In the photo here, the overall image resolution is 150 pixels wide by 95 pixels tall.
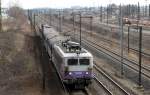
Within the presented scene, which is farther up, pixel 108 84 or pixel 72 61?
pixel 72 61

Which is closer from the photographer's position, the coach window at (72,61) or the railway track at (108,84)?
the coach window at (72,61)

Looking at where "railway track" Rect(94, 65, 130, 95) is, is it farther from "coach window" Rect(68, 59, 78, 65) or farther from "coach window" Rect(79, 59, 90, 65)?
"coach window" Rect(68, 59, 78, 65)

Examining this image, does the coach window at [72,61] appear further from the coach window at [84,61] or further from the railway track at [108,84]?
the railway track at [108,84]

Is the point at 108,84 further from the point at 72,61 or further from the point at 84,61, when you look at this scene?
the point at 72,61

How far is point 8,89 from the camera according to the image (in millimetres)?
28984

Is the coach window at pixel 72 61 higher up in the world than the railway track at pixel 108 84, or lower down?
higher up

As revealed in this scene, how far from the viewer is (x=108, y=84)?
3284cm

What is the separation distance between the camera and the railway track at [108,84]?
29575mm

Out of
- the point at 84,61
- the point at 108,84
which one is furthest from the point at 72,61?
the point at 108,84

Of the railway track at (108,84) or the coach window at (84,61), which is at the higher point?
the coach window at (84,61)

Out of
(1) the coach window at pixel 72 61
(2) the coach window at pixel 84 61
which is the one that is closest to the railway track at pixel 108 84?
(2) the coach window at pixel 84 61

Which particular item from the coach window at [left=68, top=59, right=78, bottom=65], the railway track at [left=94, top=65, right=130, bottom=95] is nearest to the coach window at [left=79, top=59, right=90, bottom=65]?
the coach window at [left=68, top=59, right=78, bottom=65]

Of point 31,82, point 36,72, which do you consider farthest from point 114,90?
point 36,72

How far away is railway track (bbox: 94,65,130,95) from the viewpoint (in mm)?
29575
